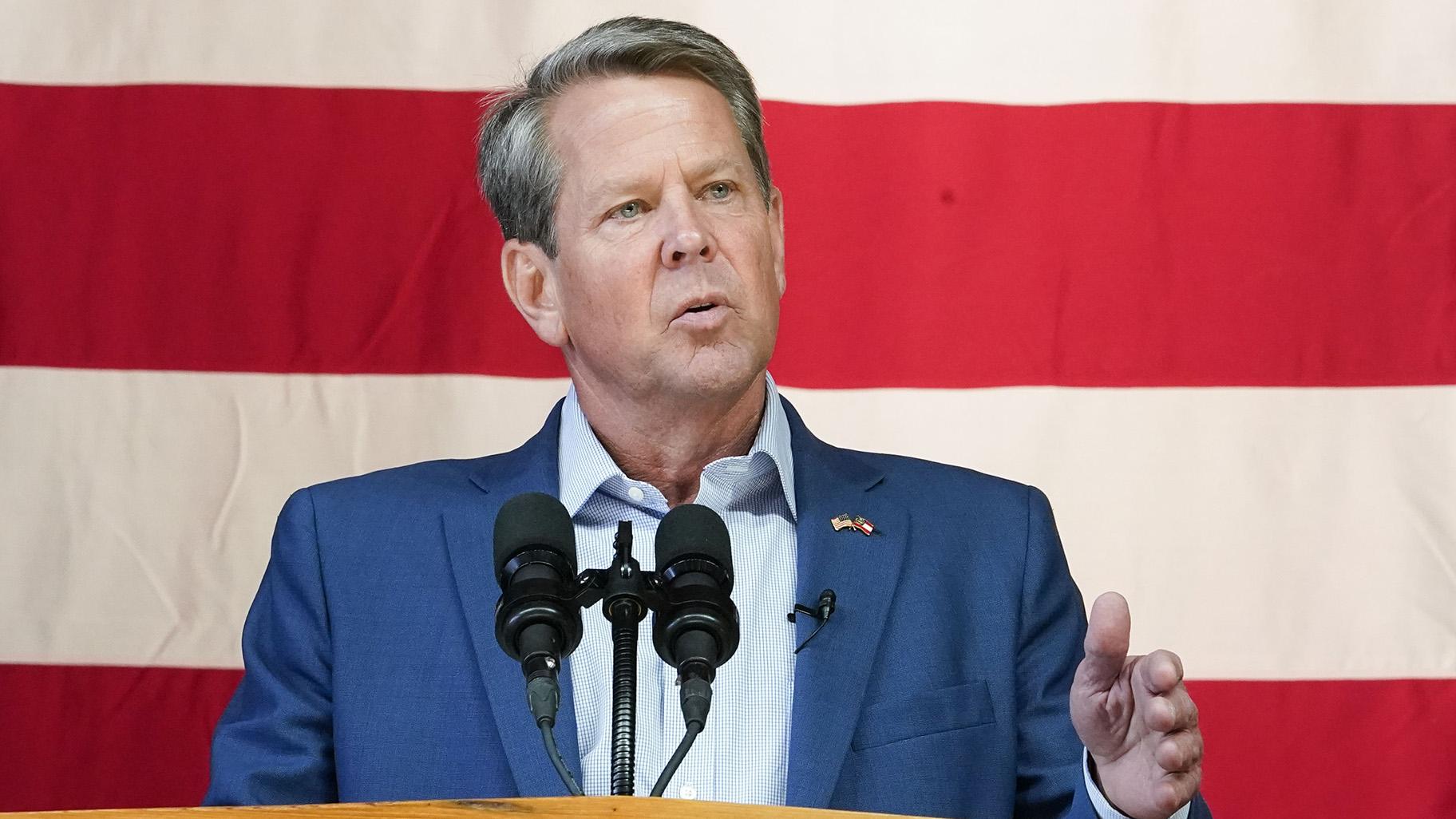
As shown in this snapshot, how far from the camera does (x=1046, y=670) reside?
6.42 ft

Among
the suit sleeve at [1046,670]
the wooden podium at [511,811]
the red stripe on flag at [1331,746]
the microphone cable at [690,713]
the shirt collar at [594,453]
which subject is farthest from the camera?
the red stripe on flag at [1331,746]

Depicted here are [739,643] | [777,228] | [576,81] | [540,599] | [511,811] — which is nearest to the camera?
[511,811]

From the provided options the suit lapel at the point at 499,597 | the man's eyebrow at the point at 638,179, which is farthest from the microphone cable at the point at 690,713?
the man's eyebrow at the point at 638,179

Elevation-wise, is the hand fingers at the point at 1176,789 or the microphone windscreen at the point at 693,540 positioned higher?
the microphone windscreen at the point at 693,540

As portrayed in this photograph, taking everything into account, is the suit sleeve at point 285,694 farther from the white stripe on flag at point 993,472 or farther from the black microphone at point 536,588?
the black microphone at point 536,588

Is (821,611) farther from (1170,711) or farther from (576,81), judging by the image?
(576,81)

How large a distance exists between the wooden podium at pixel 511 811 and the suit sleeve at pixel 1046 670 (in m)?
0.82

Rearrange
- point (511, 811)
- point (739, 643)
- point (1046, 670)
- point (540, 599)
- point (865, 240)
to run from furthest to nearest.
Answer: point (865, 240) → point (1046, 670) → point (739, 643) → point (540, 599) → point (511, 811)

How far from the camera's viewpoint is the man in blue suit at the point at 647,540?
72.1 inches

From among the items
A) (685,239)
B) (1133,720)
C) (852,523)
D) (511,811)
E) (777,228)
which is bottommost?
(511,811)

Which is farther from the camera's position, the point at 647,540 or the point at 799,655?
the point at 647,540

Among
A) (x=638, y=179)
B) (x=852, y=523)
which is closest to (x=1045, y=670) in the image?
(x=852, y=523)

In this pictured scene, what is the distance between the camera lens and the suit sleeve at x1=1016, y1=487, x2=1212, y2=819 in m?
1.89

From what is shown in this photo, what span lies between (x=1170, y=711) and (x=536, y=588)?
0.52 m
